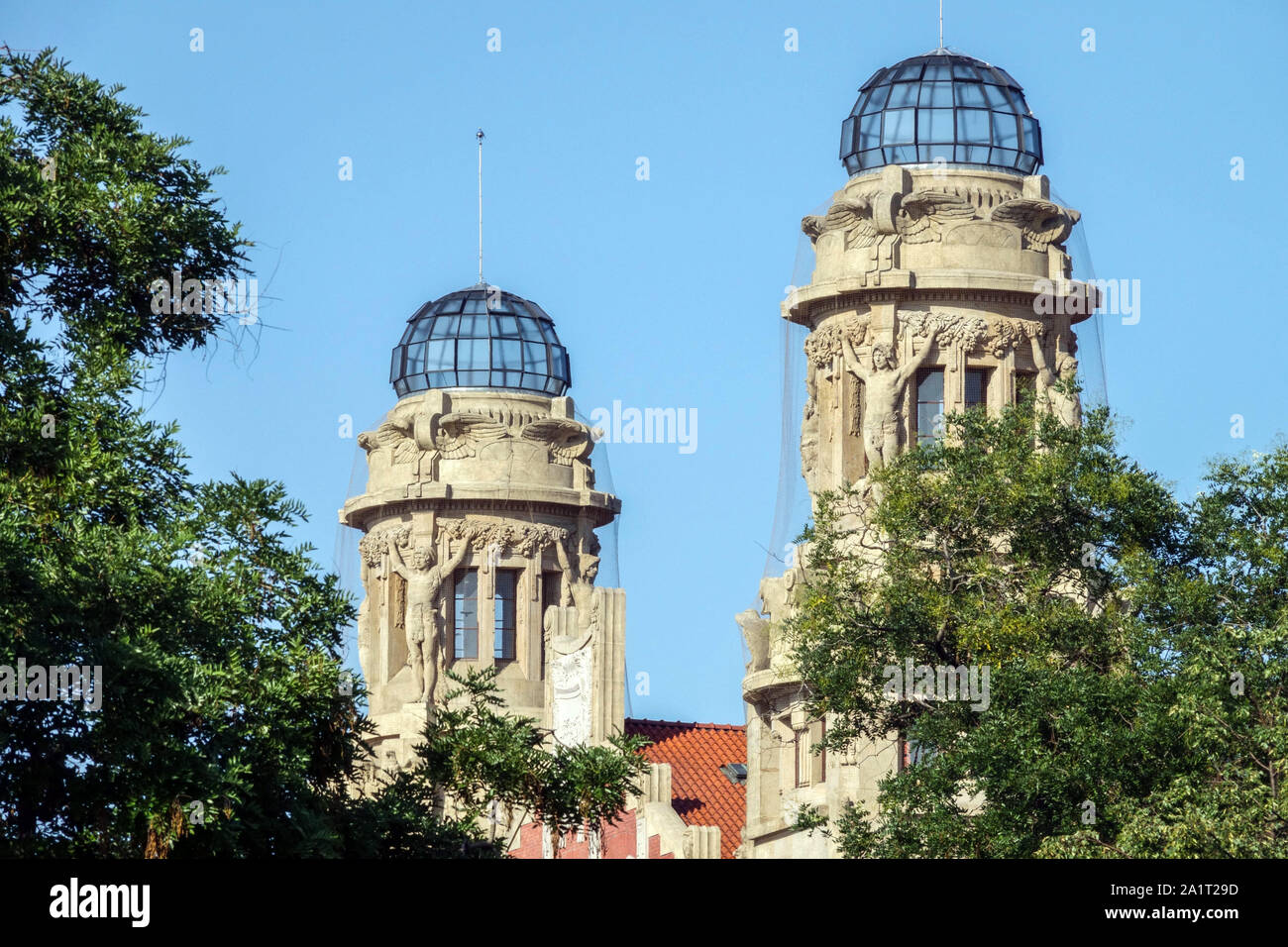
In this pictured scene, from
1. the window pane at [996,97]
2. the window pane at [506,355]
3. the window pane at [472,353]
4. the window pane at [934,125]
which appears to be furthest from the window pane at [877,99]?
the window pane at [472,353]

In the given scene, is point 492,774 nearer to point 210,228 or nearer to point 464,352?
point 210,228

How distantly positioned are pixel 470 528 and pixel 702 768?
9313 mm

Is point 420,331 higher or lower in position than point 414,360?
higher

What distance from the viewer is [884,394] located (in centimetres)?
5397

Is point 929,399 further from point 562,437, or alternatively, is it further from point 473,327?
point 473,327

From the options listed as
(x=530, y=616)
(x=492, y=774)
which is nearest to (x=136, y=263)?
(x=492, y=774)

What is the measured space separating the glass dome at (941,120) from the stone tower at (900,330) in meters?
0.30

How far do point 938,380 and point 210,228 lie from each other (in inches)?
1084

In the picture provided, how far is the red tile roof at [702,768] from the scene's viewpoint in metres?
64.6

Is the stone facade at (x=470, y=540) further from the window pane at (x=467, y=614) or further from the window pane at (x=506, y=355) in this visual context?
the window pane at (x=506, y=355)

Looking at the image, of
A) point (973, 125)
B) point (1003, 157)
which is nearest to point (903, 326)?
point (1003, 157)

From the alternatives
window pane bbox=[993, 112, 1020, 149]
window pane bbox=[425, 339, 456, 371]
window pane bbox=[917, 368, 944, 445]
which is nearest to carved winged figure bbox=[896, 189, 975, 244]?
window pane bbox=[917, 368, 944, 445]

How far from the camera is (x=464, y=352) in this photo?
7569cm

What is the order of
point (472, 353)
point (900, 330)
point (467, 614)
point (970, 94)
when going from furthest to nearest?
point (472, 353)
point (467, 614)
point (970, 94)
point (900, 330)
